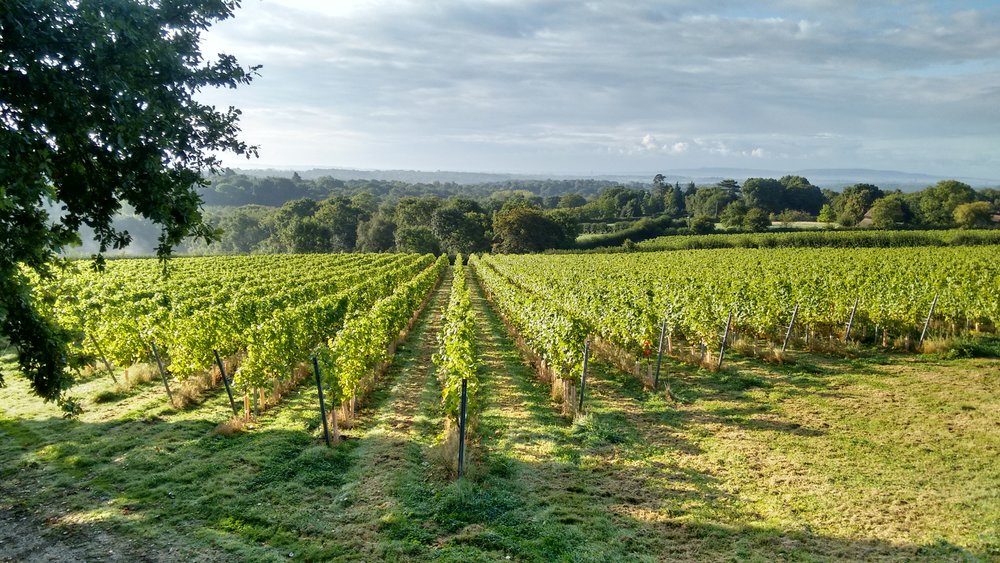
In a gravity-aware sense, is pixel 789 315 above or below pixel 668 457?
above

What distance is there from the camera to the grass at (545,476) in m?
6.81

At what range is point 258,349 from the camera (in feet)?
38.2

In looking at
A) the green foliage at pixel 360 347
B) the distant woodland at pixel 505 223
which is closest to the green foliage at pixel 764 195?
the distant woodland at pixel 505 223

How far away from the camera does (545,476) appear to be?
884 centimetres

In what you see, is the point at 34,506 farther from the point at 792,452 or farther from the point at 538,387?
the point at 792,452

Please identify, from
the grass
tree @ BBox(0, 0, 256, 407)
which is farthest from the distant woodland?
tree @ BBox(0, 0, 256, 407)

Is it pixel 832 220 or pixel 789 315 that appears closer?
pixel 789 315

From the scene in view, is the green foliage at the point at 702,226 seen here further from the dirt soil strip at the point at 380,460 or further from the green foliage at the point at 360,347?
the dirt soil strip at the point at 380,460

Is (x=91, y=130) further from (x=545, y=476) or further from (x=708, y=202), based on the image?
(x=708, y=202)

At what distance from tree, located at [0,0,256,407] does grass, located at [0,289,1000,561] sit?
2647 mm

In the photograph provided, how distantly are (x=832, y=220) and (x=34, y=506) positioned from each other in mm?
118034

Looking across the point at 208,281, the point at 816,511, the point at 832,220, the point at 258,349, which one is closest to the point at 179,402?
the point at 258,349

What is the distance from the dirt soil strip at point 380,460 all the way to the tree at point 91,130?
4.72 metres

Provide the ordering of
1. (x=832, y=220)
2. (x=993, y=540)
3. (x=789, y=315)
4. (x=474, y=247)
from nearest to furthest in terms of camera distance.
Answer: (x=993, y=540), (x=789, y=315), (x=474, y=247), (x=832, y=220)
